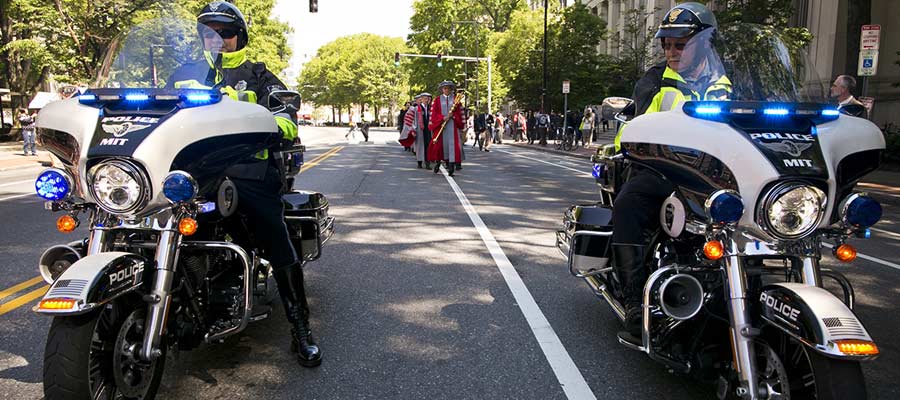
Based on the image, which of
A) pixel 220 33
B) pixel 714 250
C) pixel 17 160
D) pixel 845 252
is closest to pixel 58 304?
pixel 220 33

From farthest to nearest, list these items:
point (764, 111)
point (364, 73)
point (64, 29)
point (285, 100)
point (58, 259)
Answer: point (364, 73) < point (64, 29) < point (285, 100) < point (58, 259) < point (764, 111)

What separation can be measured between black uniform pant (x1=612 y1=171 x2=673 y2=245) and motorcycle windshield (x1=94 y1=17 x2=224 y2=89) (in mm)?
2366

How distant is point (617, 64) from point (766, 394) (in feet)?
106

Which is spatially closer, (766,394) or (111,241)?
(766,394)

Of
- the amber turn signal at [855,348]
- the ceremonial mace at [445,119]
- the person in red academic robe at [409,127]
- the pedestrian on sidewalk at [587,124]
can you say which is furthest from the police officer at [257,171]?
the pedestrian on sidewalk at [587,124]

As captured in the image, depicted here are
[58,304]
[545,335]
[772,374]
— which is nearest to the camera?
[58,304]

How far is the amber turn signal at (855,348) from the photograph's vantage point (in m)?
2.14

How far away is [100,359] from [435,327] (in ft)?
6.97

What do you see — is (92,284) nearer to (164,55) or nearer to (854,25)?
(164,55)

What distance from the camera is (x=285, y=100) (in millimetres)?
3604

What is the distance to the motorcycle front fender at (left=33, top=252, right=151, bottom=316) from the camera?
2328 millimetres

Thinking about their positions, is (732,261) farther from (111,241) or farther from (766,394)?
(111,241)

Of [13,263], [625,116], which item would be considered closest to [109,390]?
[625,116]

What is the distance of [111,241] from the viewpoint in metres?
2.80
